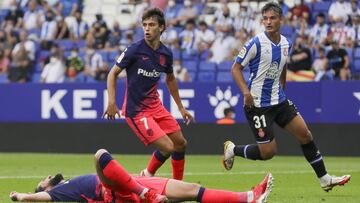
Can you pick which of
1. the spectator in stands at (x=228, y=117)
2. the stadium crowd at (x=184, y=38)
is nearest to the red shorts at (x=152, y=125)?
the spectator in stands at (x=228, y=117)

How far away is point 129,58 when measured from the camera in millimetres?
11625

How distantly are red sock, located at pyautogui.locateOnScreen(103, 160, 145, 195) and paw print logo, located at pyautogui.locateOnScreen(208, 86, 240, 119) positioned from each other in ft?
40.7

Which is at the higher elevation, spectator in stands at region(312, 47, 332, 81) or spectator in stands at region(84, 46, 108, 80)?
→ spectator in stands at region(312, 47, 332, 81)

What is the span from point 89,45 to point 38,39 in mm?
1762

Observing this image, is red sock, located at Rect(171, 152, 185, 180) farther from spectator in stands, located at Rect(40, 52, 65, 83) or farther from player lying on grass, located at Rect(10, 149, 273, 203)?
spectator in stands, located at Rect(40, 52, 65, 83)

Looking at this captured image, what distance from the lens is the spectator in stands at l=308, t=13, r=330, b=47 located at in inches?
891

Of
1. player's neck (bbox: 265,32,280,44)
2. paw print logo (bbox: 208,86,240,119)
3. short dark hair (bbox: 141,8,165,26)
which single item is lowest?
paw print logo (bbox: 208,86,240,119)

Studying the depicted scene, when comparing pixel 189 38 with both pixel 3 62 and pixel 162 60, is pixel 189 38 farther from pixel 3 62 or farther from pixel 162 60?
pixel 162 60

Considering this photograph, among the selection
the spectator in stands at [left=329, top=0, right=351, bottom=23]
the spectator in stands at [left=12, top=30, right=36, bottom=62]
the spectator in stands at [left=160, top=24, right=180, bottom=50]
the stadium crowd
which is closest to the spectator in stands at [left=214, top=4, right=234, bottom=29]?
the stadium crowd

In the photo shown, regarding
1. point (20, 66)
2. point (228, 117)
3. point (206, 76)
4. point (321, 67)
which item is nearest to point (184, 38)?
point (206, 76)

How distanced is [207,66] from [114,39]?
113 inches

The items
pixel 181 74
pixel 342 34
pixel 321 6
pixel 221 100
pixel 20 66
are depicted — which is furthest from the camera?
pixel 20 66

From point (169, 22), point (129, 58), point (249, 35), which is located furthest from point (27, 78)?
point (129, 58)

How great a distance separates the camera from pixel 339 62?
21766 millimetres
